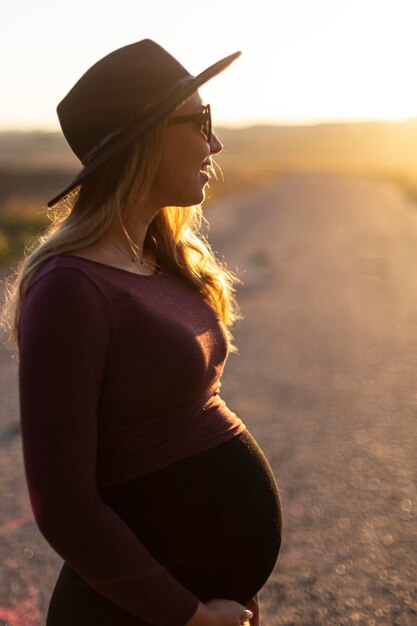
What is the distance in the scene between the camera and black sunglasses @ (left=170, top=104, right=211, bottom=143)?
1.56 meters

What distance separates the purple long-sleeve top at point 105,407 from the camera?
122 centimetres

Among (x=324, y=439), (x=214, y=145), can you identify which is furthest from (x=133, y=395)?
(x=324, y=439)

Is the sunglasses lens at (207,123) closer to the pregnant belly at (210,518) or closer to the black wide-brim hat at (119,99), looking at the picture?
the black wide-brim hat at (119,99)

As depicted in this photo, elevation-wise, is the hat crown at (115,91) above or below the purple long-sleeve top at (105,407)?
above

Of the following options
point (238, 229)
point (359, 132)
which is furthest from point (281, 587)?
point (359, 132)

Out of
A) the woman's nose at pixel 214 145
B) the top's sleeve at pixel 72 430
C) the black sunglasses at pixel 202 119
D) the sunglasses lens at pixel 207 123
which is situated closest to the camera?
the top's sleeve at pixel 72 430

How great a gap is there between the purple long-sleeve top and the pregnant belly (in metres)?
0.04

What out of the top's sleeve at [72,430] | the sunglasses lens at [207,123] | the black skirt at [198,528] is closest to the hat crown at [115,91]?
the sunglasses lens at [207,123]

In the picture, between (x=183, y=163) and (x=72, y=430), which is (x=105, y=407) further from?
(x=183, y=163)

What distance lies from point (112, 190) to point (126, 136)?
0.13m

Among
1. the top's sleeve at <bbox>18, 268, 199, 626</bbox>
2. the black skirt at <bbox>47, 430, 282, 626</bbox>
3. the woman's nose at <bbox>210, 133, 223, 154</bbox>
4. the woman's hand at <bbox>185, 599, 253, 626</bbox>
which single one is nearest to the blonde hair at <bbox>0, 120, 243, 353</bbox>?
the top's sleeve at <bbox>18, 268, 199, 626</bbox>

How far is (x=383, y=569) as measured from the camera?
3166mm

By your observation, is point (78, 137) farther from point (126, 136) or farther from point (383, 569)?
point (383, 569)

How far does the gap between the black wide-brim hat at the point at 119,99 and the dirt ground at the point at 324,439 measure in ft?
6.71
